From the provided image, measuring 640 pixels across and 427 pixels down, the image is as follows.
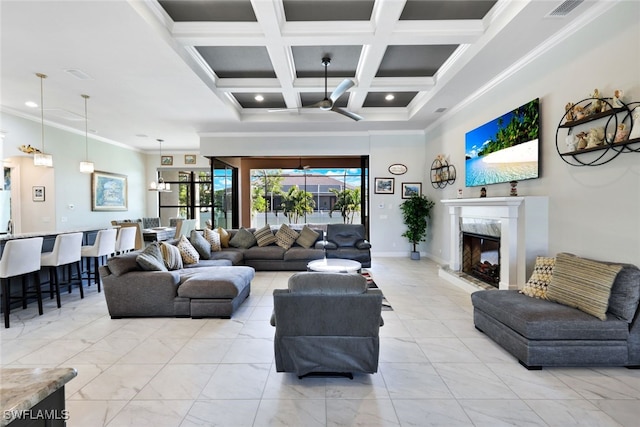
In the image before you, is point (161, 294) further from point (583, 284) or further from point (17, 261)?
point (583, 284)

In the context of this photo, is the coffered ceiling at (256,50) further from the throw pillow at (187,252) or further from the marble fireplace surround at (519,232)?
the throw pillow at (187,252)

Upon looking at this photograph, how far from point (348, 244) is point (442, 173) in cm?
258

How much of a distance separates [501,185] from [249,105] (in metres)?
5.09

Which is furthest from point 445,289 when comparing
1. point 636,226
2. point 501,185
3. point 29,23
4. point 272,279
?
point 29,23

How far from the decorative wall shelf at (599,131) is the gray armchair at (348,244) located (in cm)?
380

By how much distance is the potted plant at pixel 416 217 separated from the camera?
24.4ft

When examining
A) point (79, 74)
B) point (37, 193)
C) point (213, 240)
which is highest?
point (79, 74)

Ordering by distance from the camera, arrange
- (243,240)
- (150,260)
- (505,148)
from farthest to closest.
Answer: (243,240) < (505,148) < (150,260)

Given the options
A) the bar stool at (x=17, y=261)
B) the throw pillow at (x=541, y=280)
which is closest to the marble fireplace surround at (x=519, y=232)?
the throw pillow at (x=541, y=280)

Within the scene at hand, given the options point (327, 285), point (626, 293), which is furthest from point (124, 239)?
point (626, 293)

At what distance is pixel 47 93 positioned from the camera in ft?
16.8

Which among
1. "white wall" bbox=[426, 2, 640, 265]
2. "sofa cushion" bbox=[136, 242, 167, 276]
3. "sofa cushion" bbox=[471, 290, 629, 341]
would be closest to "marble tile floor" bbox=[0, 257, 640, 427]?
"sofa cushion" bbox=[471, 290, 629, 341]

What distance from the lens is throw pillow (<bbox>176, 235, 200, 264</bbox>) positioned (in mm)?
4895

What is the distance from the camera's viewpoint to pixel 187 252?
4926mm
